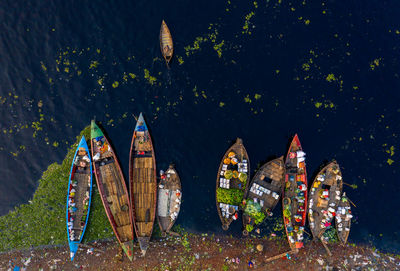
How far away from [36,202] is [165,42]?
682 inches

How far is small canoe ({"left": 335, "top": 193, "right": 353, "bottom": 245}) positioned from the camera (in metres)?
19.4

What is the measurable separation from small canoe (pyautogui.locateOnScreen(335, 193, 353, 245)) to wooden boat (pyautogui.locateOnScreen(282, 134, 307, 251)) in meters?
2.89

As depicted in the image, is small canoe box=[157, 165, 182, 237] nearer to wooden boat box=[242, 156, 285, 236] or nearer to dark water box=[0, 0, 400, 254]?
dark water box=[0, 0, 400, 254]

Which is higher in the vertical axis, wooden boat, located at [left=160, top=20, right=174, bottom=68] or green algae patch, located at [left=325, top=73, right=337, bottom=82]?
wooden boat, located at [left=160, top=20, right=174, bottom=68]

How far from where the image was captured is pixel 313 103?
19.8 meters

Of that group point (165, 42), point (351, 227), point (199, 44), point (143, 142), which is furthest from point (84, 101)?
point (351, 227)

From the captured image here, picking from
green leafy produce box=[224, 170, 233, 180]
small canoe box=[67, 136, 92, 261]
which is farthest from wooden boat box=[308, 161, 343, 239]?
small canoe box=[67, 136, 92, 261]

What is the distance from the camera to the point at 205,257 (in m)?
19.8

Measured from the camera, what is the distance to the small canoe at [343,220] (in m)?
19.4

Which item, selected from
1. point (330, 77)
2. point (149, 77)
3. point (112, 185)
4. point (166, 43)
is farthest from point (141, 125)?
point (330, 77)

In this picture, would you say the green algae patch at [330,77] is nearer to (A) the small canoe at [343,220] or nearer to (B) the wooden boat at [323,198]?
(B) the wooden boat at [323,198]

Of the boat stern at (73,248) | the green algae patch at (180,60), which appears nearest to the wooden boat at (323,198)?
the green algae patch at (180,60)

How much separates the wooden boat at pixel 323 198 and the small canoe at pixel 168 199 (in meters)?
11.0

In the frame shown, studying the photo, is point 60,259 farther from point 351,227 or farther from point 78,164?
point 351,227
